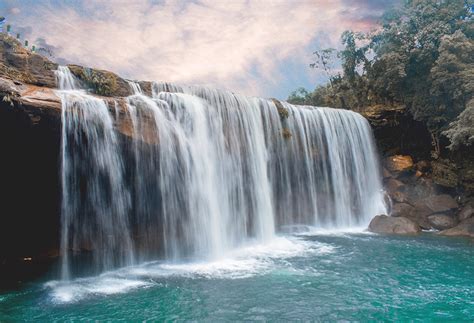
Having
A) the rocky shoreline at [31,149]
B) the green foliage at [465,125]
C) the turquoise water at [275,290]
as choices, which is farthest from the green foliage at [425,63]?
the turquoise water at [275,290]

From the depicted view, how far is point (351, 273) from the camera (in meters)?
10.2

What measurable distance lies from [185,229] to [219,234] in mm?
1492

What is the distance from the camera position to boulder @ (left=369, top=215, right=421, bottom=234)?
16.7 m

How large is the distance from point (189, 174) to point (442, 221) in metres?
13.2

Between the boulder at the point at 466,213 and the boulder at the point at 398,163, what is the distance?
4.13 m

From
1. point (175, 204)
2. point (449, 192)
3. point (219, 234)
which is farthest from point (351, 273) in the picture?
point (449, 192)

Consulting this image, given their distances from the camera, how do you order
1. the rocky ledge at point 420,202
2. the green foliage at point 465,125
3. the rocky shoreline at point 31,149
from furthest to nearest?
the rocky ledge at point 420,202, the green foliage at point 465,125, the rocky shoreline at point 31,149

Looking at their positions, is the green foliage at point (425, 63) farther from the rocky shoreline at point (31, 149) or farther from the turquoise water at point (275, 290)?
the turquoise water at point (275, 290)

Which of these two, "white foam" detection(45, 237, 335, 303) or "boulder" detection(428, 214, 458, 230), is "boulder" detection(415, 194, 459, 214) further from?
"white foam" detection(45, 237, 335, 303)

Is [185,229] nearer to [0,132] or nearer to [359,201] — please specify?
[0,132]

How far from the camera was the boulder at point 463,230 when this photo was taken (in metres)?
16.0

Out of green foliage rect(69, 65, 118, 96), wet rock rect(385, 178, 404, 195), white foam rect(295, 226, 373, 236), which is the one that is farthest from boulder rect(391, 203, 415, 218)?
green foliage rect(69, 65, 118, 96)

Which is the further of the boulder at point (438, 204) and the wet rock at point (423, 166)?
the wet rock at point (423, 166)

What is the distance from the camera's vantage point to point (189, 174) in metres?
12.9
